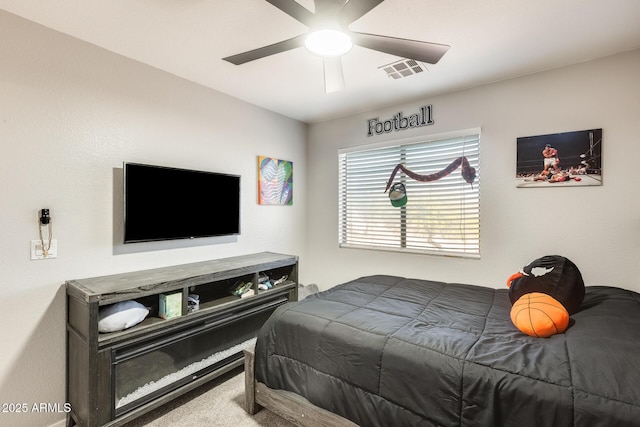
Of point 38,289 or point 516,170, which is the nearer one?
point 38,289

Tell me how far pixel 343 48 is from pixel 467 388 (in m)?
1.76

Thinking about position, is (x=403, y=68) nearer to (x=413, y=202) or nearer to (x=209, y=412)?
(x=413, y=202)

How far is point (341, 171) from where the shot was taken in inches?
149

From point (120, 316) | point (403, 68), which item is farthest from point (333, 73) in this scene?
point (120, 316)

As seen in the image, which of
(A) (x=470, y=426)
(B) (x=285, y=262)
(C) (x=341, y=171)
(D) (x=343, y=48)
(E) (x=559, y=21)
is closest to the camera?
(A) (x=470, y=426)

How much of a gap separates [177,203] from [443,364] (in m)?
2.24

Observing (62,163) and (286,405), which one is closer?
(286,405)

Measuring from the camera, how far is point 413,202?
3252mm

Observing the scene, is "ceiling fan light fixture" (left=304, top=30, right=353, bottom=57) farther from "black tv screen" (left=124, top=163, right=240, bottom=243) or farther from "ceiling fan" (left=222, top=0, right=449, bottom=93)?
"black tv screen" (left=124, top=163, right=240, bottom=243)

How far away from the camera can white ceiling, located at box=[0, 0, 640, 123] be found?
1.73 metres

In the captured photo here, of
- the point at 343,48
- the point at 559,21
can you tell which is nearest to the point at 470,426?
the point at 343,48

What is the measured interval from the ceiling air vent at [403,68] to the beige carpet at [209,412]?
2.74 meters

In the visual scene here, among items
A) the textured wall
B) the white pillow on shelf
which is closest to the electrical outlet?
the textured wall

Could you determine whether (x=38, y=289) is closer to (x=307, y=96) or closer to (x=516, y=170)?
(x=307, y=96)
